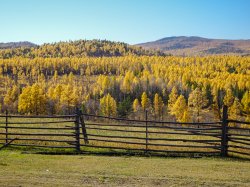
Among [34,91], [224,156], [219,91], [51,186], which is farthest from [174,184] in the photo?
[219,91]

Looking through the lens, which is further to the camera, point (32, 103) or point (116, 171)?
point (32, 103)

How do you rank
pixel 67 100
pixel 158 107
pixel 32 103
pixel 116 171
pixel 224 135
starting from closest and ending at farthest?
pixel 116 171, pixel 224 135, pixel 32 103, pixel 67 100, pixel 158 107

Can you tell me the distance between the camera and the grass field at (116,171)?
11734 millimetres

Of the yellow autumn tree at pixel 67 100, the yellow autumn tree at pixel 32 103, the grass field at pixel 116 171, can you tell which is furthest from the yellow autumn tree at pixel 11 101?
the grass field at pixel 116 171

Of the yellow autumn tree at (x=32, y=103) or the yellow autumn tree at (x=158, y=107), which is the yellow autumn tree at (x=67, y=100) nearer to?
the yellow autumn tree at (x=32, y=103)

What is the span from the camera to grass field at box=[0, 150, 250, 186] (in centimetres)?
1173

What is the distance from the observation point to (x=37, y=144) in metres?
18.3

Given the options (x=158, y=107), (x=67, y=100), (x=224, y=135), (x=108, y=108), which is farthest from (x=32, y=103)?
(x=224, y=135)

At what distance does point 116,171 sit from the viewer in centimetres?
1320

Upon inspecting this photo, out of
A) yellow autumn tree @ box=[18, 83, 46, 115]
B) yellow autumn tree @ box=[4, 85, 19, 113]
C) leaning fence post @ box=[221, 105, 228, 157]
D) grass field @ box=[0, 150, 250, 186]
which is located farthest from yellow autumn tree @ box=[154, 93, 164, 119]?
grass field @ box=[0, 150, 250, 186]

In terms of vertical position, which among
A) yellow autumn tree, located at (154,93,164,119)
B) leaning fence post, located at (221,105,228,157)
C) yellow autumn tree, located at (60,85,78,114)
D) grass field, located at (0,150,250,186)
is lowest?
yellow autumn tree, located at (154,93,164,119)

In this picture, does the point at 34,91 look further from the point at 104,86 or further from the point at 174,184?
the point at 174,184

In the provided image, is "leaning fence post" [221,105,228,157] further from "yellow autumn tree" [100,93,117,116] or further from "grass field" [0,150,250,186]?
"yellow autumn tree" [100,93,117,116]

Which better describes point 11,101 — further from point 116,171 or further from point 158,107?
point 116,171
